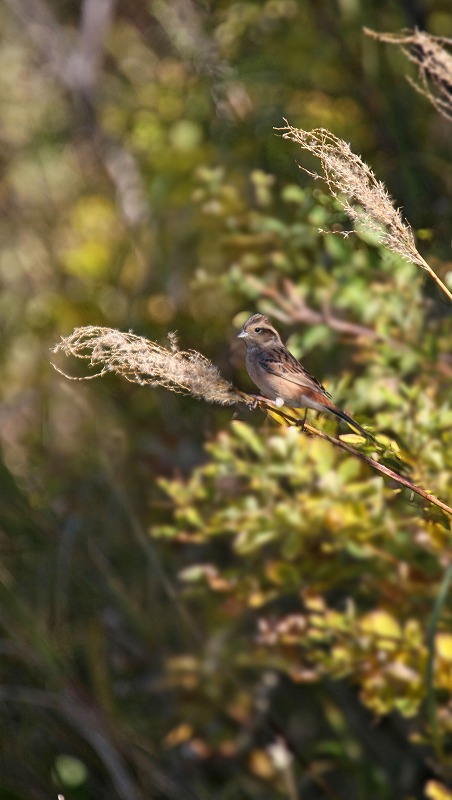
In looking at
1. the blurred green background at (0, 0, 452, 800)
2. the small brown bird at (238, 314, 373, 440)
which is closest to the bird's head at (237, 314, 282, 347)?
the small brown bird at (238, 314, 373, 440)

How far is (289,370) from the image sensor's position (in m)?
1.11

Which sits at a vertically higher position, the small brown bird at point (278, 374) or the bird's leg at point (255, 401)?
the bird's leg at point (255, 401)

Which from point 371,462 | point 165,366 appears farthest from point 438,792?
point 165,366

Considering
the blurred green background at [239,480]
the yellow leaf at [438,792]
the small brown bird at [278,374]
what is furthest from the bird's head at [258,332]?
the yellow leaf at [438,792]

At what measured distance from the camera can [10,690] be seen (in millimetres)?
2246

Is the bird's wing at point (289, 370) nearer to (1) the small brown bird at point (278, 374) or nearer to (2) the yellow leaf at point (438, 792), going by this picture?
(1) the small brown bird at point (278, 374)

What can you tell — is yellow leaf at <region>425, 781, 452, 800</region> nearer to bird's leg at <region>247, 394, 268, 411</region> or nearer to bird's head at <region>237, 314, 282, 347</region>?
bird's head at <region>237, 314, 282, 347</region>

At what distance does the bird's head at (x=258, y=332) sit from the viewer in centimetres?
118

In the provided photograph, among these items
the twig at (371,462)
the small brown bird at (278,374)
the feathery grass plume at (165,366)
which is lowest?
the small brown bird at (278,374)

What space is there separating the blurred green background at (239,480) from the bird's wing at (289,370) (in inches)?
7.4

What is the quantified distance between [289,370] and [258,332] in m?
0.10

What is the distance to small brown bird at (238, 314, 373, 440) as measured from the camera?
42.3 inches

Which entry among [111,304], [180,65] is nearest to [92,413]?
[111,304]

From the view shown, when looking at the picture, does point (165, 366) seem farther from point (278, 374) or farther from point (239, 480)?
point (239, 480)
